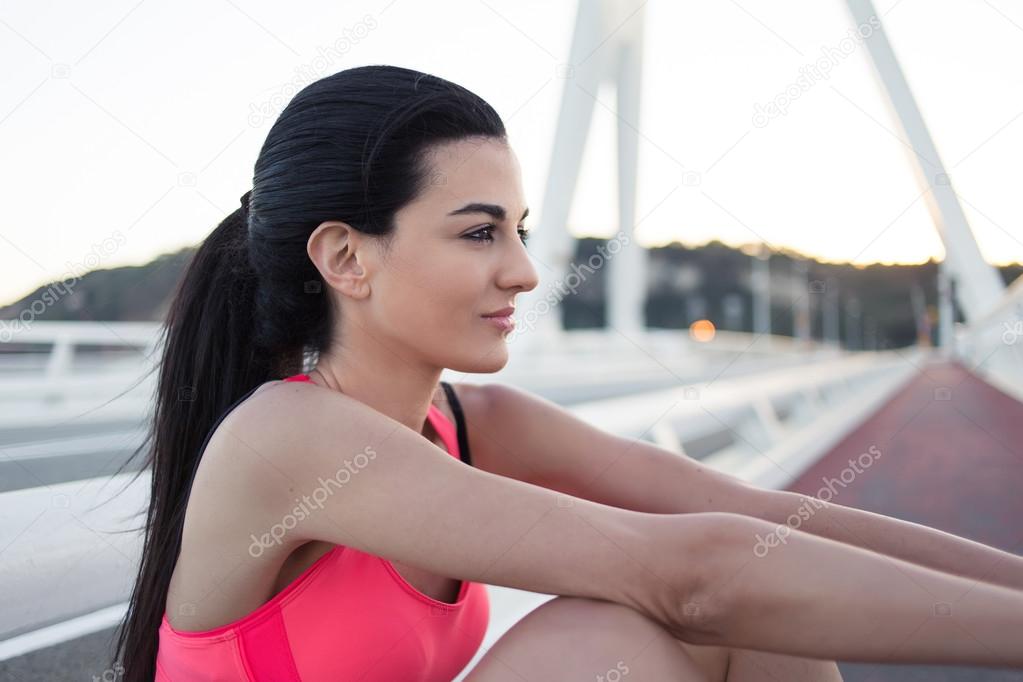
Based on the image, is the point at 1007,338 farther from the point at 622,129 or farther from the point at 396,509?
the point at 396,509

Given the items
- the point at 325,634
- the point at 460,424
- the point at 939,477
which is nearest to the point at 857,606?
the point at 325,634

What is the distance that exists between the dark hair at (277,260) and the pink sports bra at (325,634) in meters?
0.16

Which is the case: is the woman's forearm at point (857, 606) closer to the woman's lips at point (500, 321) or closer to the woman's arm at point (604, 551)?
the woman's arm at point (604, 551)

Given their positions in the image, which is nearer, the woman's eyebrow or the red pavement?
the woman's eyebrow

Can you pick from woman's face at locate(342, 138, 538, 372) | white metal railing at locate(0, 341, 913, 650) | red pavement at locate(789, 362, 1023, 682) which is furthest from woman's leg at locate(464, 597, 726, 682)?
red pavement at locate(789, 362, 1023, 682)

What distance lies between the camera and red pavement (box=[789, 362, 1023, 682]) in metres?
4.00

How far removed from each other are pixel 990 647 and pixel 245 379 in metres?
1.23

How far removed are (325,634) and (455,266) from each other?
0.62 m

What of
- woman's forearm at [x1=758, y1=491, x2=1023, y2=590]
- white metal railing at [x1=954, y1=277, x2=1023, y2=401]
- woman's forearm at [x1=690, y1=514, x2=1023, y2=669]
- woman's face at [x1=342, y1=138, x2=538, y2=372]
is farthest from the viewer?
white metal railing at [x1=954, y1=277, x2=1023, y2=401]

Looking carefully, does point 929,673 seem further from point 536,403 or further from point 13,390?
point 13,390

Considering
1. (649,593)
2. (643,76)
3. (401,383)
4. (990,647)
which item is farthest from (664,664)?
(643,76)

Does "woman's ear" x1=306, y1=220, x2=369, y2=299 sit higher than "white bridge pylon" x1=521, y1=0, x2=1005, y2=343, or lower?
lower

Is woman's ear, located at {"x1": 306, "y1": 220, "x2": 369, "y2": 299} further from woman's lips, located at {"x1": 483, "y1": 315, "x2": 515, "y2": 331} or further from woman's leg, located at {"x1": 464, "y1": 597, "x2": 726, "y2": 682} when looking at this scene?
woman's leg, located at {"x1": 464, "y1": 597, "x2": 726, "y2": 682}

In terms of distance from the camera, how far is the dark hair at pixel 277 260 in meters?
1.46
